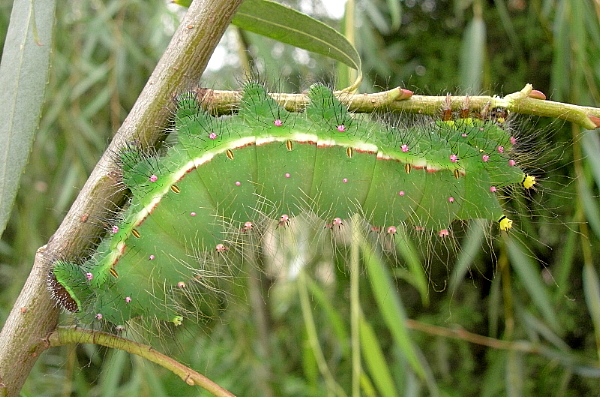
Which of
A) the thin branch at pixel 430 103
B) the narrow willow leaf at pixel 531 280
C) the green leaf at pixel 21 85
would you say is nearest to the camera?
the green leaf at pixel 21 85

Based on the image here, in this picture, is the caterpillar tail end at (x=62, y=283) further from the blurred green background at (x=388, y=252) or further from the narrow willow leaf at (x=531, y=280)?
the narrow willow leaf at (x=531, y=280)

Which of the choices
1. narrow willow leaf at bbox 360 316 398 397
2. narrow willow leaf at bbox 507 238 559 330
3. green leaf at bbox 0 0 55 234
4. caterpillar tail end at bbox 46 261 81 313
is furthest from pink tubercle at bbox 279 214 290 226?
narrow willow leaf at bbox 507 238 559 330

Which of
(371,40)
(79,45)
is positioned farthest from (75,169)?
(371,40)

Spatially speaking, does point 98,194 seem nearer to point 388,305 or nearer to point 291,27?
point 291,27

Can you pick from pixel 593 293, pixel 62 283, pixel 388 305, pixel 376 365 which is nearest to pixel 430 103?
pixel 62 283

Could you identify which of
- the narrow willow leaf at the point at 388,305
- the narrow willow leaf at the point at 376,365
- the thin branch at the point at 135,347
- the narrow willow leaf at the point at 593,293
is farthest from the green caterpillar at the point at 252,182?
the narrow willow leaf at the point at 593,293

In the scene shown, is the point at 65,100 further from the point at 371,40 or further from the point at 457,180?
the point at 457,180
